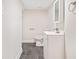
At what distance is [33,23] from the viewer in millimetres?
7387

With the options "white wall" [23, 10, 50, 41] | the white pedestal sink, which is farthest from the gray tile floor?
"white wall" [23, 10, 50, 41]

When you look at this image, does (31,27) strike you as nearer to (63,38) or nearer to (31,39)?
(31,39)

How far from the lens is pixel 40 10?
7496 mm

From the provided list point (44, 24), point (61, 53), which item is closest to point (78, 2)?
point (61, 53)

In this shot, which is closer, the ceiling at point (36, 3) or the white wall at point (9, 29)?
the white wall at point (9, 29)

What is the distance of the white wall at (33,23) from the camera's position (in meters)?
7.33

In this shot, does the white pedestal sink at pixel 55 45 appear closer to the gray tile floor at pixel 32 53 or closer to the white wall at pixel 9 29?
the white wall at pixel 9 29

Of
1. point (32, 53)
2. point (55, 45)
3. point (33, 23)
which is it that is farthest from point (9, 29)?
point (33, 23)

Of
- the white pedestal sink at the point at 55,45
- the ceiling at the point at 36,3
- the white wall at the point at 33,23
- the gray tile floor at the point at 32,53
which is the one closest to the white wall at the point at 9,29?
the white pedestal sink at the point at 55,45

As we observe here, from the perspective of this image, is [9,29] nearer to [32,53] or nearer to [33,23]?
[32,53]

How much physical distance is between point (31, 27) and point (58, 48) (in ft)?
15.2

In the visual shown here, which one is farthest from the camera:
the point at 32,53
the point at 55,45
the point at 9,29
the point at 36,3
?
the point at 36,3

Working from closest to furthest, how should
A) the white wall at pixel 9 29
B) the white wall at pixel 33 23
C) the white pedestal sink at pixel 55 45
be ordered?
the white wall at pixel 9 29 → the white pedestal sink at pixel 55 45 → the white wall at pixel 33 23

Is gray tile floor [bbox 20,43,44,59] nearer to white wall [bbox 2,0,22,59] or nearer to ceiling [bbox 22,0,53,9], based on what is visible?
white wall [bbox 2,0,22,59]
